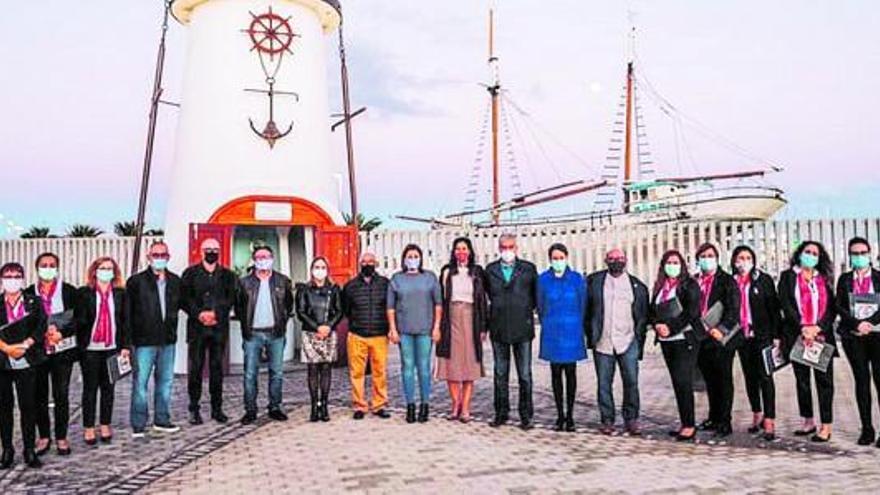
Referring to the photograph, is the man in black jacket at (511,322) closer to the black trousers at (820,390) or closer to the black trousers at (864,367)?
the black trousers at (820,390)

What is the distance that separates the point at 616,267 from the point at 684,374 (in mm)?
1039

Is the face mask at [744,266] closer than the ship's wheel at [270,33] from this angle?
Yes

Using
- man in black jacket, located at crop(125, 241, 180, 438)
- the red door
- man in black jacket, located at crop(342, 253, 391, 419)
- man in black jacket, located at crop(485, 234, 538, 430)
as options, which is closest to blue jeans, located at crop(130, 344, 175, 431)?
man in black jacket, located at crop(125, 241, 180, 438)

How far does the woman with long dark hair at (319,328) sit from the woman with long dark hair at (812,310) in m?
3.92

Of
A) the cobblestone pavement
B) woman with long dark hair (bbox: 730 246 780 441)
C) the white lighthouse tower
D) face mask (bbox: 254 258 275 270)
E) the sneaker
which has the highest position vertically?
the white lighthouse tower

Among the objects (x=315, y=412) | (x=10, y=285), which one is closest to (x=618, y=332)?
(x=315, y=412)

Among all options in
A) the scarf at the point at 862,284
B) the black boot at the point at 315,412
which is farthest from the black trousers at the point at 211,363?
the scarf at the point at 862,284

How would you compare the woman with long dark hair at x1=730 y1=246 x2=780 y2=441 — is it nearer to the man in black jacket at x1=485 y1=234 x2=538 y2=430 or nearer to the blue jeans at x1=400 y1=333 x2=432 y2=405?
the man in black jacket at x1=485 y1=234 x2=538 y2=430

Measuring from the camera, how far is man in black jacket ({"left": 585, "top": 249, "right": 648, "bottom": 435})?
695cm

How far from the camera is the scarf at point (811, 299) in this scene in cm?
661

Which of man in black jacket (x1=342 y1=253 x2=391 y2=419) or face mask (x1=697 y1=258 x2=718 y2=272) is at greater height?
face mask (x1=697 y1=258 x2=718 y2=272)

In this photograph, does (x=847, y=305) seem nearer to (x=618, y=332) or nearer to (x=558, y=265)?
(x=618, y=332)

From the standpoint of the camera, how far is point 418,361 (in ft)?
25.1

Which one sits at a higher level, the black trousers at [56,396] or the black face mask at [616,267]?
the black face mask at [616,267]
